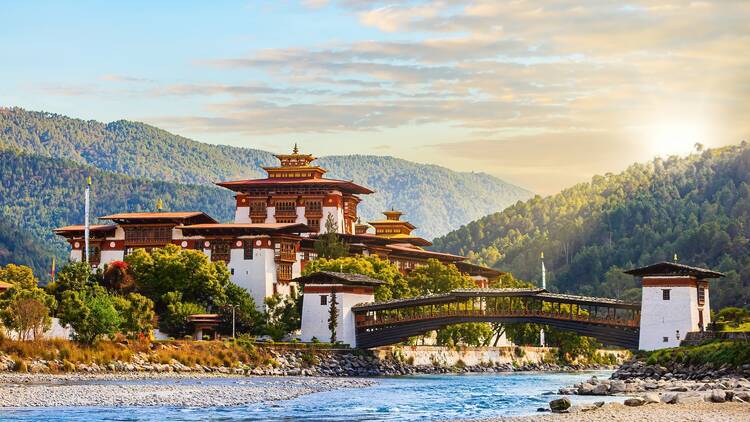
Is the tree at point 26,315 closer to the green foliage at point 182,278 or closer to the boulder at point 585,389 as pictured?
the green foliage at point 182,278

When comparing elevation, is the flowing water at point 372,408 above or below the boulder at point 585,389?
below

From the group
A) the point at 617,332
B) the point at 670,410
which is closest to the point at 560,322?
the point at 617,332

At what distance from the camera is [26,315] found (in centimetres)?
10300

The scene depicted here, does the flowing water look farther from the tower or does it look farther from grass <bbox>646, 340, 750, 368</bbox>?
the tower

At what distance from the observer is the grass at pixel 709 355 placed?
86562 mm

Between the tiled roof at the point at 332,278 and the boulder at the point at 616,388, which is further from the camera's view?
the tiled roof at the point at 332,278

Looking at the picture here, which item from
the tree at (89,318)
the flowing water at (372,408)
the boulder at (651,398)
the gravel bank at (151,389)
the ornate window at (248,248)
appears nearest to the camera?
the flowing water at (372,408)

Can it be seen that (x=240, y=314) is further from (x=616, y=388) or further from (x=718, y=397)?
(x=718, y=397)

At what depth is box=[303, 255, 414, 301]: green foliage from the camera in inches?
5251

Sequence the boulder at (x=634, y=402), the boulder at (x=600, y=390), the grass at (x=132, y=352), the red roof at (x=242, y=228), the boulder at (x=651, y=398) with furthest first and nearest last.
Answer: the red roof at (x=242, y=228), the grass at (x=132, y=352), the boulder at (x=600, y=390), the boulder at (x=651, y=398), the boulder at (x=634, y=402)

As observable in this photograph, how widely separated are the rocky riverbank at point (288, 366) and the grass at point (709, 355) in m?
28.0

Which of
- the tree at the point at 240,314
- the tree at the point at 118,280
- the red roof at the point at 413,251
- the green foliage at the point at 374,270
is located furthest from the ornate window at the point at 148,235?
the red roof at the point at 413,251

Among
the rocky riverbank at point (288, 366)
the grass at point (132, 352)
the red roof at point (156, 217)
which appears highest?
the red roof at point (156, 217)

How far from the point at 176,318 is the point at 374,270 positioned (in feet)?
81.0
